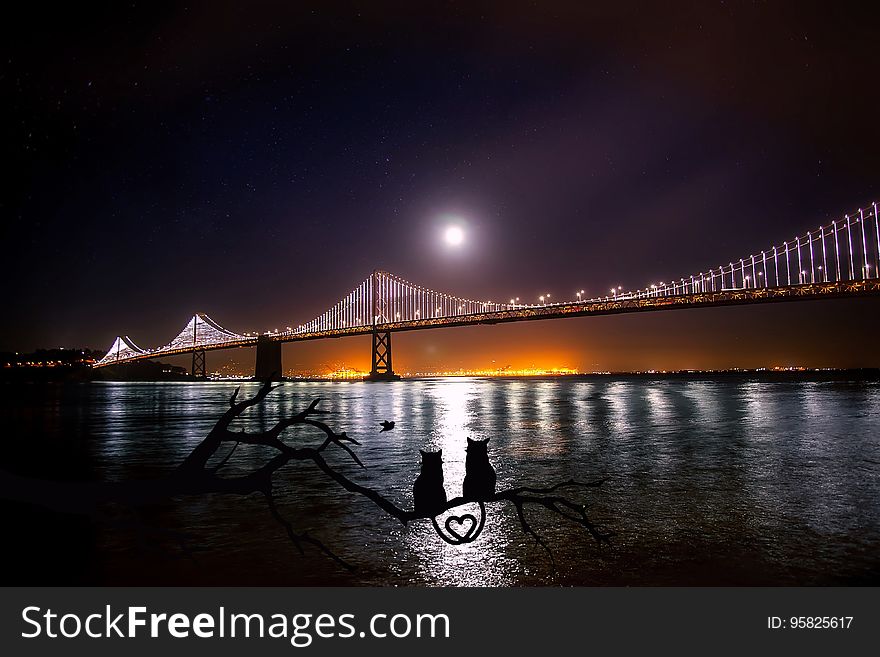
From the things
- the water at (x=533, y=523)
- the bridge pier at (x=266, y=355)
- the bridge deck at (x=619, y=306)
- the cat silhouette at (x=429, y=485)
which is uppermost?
the bridge deck at (x=619, y=306)

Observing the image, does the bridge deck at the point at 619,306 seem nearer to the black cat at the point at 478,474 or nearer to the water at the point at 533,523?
the water at the point at 533,523

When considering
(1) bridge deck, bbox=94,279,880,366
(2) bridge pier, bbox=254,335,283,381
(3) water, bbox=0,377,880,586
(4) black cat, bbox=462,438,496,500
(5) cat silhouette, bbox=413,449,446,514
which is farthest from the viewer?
(2) bridge pier, bbox=254,335,283,381

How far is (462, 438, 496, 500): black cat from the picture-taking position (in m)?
2.35

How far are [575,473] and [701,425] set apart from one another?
10.3 meters

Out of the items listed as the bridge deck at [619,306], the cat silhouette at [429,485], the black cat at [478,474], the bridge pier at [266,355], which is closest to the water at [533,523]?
the cat silhouette at [429,485]

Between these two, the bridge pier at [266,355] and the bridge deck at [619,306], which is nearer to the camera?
the bridge deck at [619,306]

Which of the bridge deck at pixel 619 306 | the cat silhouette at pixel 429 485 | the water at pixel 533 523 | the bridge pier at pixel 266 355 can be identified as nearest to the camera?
the cat silhouette at pixel 429 485

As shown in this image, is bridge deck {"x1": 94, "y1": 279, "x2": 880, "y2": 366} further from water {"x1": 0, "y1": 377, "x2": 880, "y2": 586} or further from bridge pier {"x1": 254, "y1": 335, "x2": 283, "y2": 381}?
water {"x1": 0, "y1": 377, "x2": 880, "y2": 586}

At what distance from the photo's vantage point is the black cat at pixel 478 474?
2.35 meters

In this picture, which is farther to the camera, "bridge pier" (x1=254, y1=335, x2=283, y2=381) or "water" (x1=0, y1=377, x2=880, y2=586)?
"bridge pier" (x1=254, y1=335, x2=283, y2=381)

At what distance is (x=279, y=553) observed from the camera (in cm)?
483

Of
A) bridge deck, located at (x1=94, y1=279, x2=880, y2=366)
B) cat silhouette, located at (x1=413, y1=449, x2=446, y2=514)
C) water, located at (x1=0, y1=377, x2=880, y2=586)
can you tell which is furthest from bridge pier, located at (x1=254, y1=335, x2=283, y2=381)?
cat silhouette, located at (x1=413, y1=449, x2=446, y2=514)
